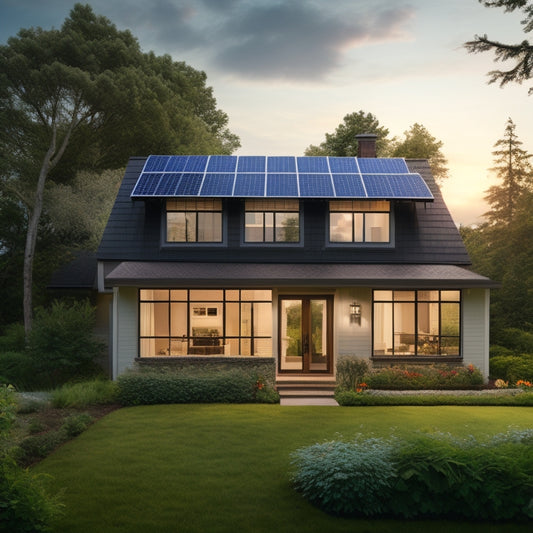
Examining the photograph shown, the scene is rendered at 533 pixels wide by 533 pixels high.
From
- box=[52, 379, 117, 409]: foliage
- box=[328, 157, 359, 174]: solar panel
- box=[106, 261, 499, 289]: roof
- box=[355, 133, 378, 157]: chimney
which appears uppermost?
box=[355, 133, 378, 157]: chimney

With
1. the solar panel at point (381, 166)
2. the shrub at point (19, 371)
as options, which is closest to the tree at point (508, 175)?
the solar panel at point (381, 166)

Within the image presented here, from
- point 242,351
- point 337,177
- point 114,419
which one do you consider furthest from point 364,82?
point 114,419

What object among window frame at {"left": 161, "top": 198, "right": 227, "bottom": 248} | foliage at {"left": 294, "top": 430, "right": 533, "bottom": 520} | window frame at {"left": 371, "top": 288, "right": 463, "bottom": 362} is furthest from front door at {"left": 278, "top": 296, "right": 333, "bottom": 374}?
foliage at {"left": 294, "top": 430, "right": 533, "bottom": 520}

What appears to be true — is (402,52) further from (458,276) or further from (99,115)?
(99,115)

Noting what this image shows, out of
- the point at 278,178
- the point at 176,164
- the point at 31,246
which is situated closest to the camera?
the point at 278,178

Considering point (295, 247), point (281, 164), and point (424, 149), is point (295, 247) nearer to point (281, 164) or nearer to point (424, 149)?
point (281, 164)

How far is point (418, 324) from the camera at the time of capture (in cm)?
1802

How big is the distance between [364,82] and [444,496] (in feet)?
74.6

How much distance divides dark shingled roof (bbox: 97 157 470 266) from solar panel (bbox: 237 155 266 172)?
71.2 inches

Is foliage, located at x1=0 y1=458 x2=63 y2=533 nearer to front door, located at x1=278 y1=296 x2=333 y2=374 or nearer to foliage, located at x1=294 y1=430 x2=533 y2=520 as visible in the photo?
foliage, located at x1=294 y1=430 x2=533 y2=520

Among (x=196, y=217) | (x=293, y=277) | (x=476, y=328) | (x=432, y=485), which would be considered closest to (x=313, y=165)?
(x=196, y=217)

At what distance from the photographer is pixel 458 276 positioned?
17.5m

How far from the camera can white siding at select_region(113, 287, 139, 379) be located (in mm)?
17656

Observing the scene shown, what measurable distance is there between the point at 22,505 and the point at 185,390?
366 inches
